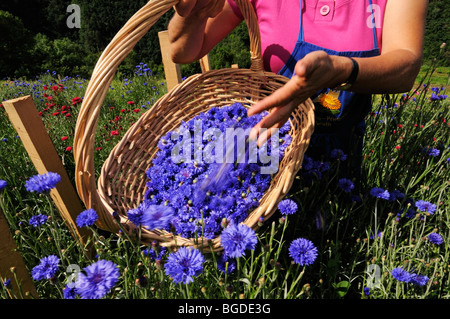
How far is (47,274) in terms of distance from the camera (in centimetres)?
82

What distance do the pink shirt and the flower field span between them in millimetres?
470

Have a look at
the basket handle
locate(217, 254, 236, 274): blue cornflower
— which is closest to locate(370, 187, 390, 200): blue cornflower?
locate(217, 254, 236, 274): blue cornflower

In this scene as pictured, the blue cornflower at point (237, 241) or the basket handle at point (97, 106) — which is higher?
the basket handle at point (97, 106)

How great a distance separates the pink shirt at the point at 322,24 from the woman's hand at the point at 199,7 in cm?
29

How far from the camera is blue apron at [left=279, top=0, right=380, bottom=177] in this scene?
1.28 m

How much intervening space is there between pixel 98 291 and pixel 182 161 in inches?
34.4

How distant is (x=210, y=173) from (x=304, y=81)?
68 cm

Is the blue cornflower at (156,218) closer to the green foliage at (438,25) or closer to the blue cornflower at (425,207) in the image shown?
the blue cornflower at (425,207)

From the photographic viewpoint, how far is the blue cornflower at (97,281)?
614 millimetres

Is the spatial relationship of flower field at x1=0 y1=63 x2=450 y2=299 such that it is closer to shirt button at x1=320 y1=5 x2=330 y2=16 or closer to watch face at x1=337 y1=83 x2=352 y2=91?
watch face at x1=337 y1=83 x2=352 y2=91

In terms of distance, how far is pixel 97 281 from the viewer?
64 centimetres

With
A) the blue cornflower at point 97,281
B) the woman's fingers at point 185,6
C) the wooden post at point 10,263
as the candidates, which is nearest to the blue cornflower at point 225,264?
the blue cornflower at point 97,281

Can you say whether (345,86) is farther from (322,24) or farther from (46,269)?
(46,269)
